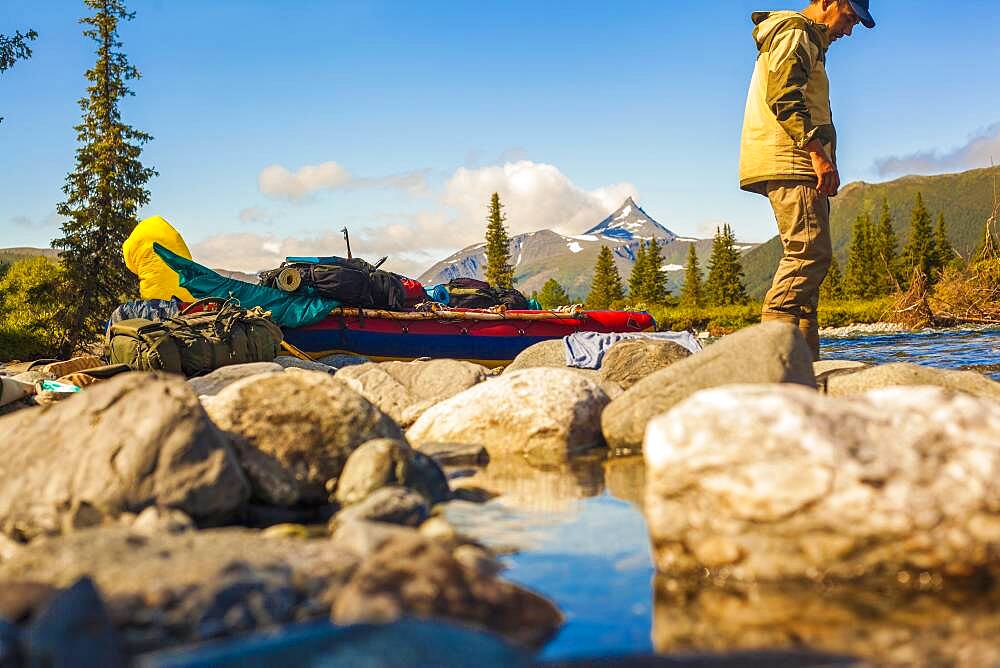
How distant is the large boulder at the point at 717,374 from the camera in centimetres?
546

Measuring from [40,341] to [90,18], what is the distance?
42.3ft

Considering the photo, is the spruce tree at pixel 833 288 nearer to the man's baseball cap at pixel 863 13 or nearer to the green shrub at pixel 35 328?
the green shrub at pixel 35 328

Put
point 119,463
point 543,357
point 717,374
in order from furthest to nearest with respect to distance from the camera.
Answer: point 543,357 < point 717,374 < point 119,463

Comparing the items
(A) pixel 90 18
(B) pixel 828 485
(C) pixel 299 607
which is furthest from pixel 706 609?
(A) pixel 90 18

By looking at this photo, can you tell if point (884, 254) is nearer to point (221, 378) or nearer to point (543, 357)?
point (543, 357)

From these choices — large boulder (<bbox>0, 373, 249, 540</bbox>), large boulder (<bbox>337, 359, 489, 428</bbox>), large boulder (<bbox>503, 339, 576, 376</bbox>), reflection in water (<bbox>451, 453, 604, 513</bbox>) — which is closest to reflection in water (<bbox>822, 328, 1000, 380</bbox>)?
large boulder (<bbox>503, 339, 576, 376</bbox>)

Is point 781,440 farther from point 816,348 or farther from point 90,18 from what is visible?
point 90,18

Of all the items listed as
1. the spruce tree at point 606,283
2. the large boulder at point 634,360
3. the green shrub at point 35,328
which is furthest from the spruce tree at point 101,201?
the spruce tree at point 606,283

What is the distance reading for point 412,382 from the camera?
338 inches

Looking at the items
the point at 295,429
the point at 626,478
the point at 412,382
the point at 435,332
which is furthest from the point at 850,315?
the point at 295,429

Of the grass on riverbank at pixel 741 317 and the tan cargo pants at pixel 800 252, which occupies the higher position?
the tan cargo pants at pixel 800 252

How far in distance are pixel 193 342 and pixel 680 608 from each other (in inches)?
325

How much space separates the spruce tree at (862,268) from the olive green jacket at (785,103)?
240ft

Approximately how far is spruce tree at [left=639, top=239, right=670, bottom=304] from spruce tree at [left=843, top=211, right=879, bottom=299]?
676 inches
